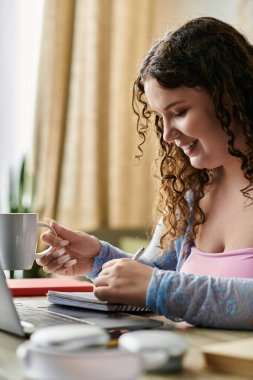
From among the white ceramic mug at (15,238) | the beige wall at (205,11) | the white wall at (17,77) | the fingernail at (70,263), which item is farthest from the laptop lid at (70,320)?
the white wall at (17,77)

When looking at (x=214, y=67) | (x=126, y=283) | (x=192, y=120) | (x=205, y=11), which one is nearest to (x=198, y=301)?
(x=126, y=283)

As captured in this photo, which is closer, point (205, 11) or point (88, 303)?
point (88, 303)

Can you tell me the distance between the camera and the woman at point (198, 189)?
118 cm

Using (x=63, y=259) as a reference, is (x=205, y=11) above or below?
above

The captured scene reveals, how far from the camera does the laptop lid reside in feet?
3.53

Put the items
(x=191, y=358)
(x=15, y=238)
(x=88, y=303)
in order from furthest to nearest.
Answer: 1. (x=15, y=238)
2. (x=88, y=303)
3. (x=191, y=358)

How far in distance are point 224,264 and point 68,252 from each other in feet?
1.31

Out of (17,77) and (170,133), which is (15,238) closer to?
(170,133)

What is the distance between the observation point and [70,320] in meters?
1.17

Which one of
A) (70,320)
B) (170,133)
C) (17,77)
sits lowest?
(70,320)

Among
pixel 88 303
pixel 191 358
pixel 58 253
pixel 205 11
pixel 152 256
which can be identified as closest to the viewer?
pixel 191 358

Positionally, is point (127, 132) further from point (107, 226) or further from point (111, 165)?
point (107, 226)

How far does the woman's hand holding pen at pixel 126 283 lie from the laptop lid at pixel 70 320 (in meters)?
0.04

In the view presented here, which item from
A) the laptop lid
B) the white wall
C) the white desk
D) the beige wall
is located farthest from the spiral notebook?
the white wall
